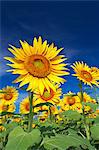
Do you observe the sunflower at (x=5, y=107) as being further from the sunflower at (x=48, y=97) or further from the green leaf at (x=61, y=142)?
the green leaf at (x=61, y=142)

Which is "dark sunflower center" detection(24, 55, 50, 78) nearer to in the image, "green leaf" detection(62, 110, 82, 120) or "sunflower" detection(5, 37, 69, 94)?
"sunflower" detection(5, 37, 69, 94)

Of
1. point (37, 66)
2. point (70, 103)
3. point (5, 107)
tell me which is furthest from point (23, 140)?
point (70, 103)

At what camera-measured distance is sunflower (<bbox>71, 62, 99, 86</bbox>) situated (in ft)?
17.7

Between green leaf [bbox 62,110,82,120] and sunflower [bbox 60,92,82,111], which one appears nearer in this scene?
green leaf [bbox 62,110,82,120]

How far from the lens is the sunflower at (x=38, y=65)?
4.13 m

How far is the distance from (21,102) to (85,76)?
415cm

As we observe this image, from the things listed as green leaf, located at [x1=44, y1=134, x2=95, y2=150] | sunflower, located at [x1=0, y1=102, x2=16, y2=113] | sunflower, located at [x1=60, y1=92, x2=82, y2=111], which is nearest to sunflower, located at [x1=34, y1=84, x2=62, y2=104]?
sunflower, located at [x1=0, y1=102, x2=16, y2=113]

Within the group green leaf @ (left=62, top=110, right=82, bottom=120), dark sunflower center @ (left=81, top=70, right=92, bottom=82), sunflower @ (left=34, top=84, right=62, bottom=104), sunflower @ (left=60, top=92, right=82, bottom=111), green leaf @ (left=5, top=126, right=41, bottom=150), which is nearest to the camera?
green leaf @ (left=5, top=126, right=41, bottom=150)

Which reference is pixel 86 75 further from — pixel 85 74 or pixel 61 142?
pixel 61 142

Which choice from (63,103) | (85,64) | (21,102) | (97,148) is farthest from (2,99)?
(97,148)

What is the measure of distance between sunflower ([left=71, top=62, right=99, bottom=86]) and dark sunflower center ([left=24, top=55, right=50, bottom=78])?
1.00 meters

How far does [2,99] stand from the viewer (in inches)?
335

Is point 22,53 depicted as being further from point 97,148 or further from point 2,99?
point 2,99

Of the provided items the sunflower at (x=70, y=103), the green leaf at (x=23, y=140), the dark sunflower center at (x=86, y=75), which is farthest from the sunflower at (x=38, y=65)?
the sunflower at (x=70, y=103)
